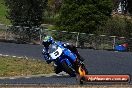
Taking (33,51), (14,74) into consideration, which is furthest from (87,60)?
(14,74)

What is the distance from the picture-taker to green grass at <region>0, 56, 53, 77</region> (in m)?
22.5

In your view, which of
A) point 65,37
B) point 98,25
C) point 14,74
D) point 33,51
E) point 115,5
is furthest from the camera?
point 115,5

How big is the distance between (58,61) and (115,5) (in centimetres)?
4100

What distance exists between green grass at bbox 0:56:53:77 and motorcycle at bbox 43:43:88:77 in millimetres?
4791

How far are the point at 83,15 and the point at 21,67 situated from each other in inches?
870

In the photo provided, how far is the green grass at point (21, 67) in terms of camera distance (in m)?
22.5

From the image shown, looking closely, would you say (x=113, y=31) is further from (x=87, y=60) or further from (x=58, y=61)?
(x=58, y=61)

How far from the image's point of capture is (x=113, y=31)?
136 ft

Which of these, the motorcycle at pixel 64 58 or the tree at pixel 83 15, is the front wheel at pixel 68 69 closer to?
the motorcycle at pixel 64 58

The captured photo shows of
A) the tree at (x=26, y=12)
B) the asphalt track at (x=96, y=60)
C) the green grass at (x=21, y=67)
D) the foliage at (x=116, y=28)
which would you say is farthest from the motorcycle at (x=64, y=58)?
the tree at (x=26, y=12)

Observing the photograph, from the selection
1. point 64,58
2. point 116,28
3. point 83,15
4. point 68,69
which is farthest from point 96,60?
point 83,15

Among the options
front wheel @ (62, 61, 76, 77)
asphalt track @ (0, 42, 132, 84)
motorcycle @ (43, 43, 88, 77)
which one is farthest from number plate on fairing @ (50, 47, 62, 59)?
asphalt track @ (0, 42, 132, 84)

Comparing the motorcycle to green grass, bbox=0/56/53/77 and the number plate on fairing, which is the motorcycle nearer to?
the number plate on fairing

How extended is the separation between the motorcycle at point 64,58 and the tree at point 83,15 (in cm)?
2597
